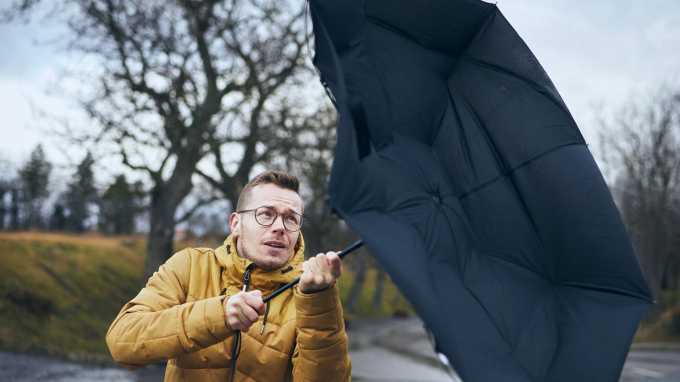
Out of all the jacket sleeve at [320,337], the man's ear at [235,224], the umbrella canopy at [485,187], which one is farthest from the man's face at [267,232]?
the umbrella canopy at [485,187]

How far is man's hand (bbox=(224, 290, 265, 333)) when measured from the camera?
212 cm

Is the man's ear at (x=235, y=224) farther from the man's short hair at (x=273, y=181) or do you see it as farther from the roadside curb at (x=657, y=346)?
the roadside curb at (x=657, y=346)

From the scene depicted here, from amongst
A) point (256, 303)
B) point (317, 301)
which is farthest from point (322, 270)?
point (256, 303)

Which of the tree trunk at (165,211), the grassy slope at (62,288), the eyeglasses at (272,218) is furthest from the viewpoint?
the tree trunk at (165,211)

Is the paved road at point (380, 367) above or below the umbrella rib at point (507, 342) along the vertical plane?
below

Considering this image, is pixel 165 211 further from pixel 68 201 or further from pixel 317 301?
pixel 317 301

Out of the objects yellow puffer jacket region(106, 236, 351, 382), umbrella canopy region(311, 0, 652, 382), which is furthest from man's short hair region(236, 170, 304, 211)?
umbrella canopy region(311, 0, 652, 382)

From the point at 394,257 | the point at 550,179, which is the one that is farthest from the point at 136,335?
the point at 550,179

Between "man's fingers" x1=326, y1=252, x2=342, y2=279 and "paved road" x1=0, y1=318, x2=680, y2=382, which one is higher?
"man's fingers" x1=326, y1=252, x2=342, y2=279

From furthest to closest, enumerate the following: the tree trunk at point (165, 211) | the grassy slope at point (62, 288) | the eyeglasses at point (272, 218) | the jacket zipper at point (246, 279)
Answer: the tree trunk at point (165, 211) < the grassy slope at point (62, 288) < the eyeglasses at point (272, 218) < the jacket zipper at point (246, 279)

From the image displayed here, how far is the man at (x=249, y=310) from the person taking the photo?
2.19 meters

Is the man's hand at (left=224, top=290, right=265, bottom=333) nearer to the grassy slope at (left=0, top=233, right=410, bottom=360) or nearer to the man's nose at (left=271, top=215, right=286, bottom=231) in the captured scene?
the man's nose at (left=271, top=215, right=286, bottom=231)

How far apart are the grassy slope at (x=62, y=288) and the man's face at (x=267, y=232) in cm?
1072

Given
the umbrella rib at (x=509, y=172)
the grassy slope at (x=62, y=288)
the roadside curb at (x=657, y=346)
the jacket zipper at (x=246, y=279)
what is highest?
the umbrella rib at (x=509, y=172)
